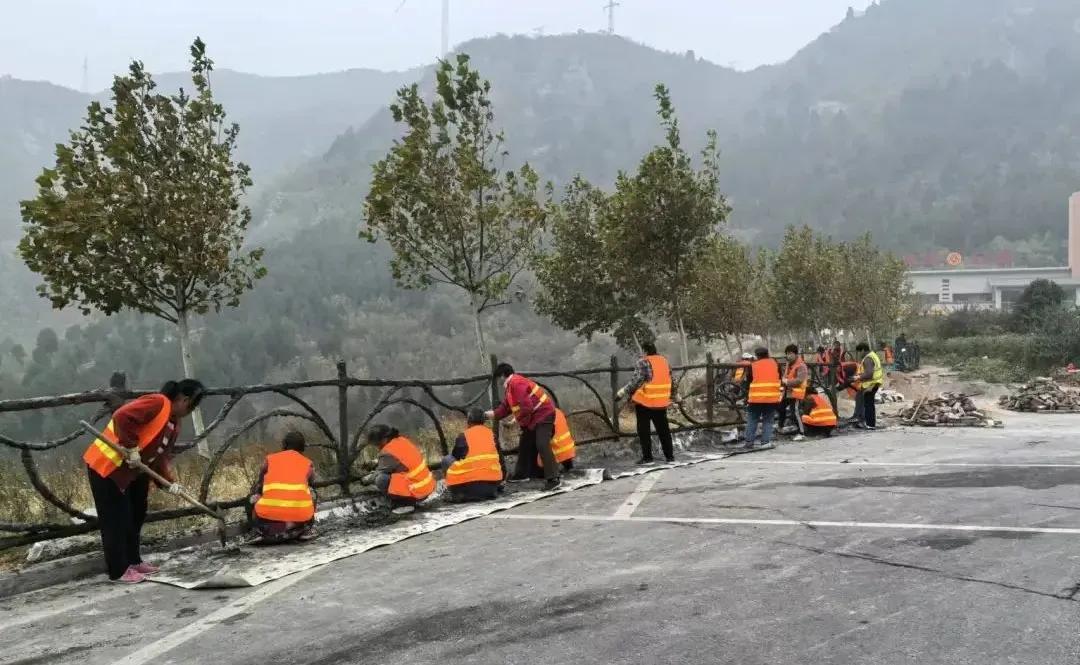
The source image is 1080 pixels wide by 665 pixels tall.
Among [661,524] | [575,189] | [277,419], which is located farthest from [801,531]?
[575,189]

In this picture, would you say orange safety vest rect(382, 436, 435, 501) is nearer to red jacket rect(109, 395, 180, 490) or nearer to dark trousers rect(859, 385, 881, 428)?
red jacket rect(109, 395, 180, 490)

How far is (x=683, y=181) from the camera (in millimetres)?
16922

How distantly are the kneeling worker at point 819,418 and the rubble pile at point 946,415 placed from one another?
410 centimetres

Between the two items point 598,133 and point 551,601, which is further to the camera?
point 598,133

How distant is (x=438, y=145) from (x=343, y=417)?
21.6ft

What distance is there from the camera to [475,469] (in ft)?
25.4

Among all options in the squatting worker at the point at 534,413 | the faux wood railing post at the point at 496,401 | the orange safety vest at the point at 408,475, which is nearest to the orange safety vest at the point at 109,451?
the orange safety vest at the point at 408,475

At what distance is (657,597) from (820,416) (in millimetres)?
9786

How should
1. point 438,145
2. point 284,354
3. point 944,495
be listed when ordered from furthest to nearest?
point 284,354
point 438,145
point 944,495

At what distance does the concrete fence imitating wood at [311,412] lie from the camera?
541 cm

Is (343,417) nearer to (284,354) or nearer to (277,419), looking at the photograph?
Answer: (277,419)

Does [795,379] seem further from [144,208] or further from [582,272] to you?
[582,272]

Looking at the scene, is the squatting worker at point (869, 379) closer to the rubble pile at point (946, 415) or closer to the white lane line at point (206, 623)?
the rubble pile at point (946, 415)

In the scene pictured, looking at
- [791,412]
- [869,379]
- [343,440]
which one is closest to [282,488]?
[343,440]
